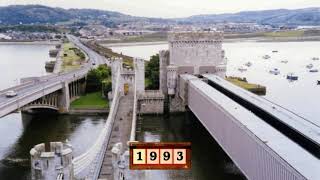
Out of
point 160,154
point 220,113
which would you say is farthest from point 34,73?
point 160,154

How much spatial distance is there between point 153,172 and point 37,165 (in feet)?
72.0

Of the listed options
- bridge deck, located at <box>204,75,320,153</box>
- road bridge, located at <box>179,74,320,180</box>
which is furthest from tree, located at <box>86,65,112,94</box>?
bridge deck, located at <box>204,75,320,153</box>

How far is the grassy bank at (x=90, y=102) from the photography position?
62.0 metres

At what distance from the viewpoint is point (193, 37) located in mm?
61344

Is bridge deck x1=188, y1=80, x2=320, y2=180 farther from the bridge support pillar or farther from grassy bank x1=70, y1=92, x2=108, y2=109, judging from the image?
the bridge support pillar

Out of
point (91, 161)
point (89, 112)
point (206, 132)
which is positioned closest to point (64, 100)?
point (89, 112)

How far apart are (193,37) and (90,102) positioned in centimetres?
1840

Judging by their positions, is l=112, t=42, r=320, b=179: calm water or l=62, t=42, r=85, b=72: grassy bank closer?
l=112, t=42, r=320, b=179: calm water

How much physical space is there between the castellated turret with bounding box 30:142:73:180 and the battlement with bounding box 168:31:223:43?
147 ft

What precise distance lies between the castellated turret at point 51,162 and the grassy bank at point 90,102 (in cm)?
4404

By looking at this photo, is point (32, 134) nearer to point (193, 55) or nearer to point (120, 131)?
point (120, 131)

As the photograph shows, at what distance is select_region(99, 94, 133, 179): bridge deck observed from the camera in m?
30.8

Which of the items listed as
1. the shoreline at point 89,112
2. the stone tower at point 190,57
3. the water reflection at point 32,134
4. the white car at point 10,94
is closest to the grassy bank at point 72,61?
the shoreline at point 89,112

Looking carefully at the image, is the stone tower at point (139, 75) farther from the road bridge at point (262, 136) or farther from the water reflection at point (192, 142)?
the road bridge at point (262, 136)
